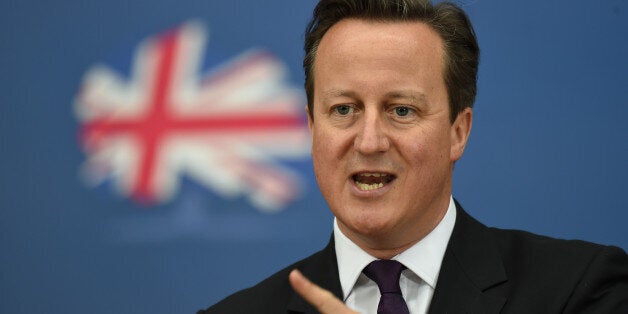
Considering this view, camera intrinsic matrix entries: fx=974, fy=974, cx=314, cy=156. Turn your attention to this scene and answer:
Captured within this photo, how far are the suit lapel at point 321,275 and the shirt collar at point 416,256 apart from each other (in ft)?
0.05

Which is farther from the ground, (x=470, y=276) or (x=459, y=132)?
(x=459, y=132)

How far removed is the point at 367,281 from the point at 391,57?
0.44 m

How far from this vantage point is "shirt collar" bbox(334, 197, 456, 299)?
1.86m

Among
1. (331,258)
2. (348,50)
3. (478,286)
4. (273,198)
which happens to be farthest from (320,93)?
(273,198)

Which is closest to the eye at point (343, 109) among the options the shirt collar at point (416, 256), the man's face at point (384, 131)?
the man's face at point (384, 131)

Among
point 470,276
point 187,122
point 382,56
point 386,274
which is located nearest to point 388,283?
point 386,274

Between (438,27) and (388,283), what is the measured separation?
20.1 inches

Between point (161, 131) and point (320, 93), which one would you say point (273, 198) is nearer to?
point (161, 131)

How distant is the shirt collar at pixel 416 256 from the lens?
1859 mm

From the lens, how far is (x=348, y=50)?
6.07 feet

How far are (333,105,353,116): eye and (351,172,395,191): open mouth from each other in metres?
0.12

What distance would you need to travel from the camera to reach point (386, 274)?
6.07ft

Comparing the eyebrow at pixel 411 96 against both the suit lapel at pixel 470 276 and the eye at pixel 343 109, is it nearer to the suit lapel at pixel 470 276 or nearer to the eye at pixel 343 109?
the eye at pixel 343 109

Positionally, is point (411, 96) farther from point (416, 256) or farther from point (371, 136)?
point (416, 256)
